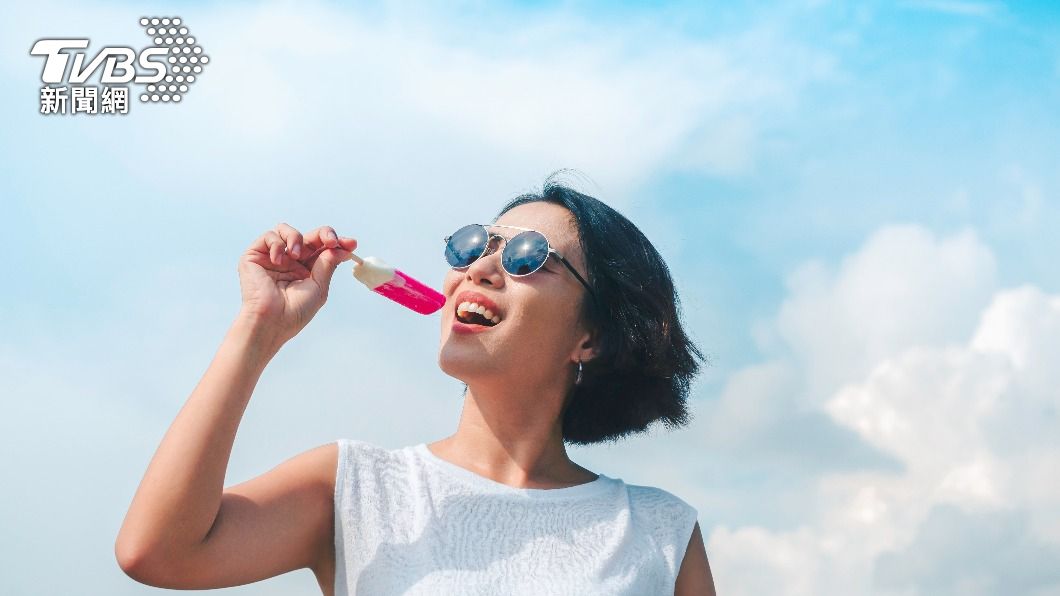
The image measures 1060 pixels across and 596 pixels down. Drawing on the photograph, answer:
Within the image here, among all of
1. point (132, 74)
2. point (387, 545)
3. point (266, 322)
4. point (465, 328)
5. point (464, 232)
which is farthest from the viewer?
point (132, 74)

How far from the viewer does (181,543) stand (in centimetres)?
351

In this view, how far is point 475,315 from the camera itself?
451 centimetres

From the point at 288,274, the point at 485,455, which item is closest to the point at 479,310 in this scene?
the point at 485,455

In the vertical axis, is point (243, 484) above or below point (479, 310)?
below

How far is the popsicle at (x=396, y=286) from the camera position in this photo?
435cm

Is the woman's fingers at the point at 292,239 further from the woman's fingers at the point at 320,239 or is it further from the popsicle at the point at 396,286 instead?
the popsicle at the point at 396,286

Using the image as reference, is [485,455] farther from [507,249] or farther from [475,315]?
[507,249]

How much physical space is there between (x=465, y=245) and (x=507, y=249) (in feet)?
0.66

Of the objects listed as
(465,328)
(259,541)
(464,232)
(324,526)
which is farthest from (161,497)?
(464,232)

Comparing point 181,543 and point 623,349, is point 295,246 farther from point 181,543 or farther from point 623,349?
point 623,349

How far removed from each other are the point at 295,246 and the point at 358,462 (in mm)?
888

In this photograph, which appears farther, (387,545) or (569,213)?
(569,213)

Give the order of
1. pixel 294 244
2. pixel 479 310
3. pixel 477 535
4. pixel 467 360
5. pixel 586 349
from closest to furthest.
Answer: pixel 294 244 < pixel 477 535 < pixel 467 360 < pixel 479 310 < pixel 586 349

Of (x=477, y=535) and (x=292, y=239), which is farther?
(x=477, y=535)
